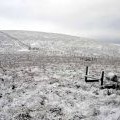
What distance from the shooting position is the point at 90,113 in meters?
8.14

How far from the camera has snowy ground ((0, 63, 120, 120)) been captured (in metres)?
7.78

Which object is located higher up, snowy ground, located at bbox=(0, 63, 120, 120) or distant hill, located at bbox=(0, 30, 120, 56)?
distant hill, located at bbox=(0, 30, 120, 56)

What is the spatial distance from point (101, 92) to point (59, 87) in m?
3.33

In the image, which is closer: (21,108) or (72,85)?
(21,108)

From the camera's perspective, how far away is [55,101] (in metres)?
9.48

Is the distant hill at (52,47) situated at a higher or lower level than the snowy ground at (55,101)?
higher

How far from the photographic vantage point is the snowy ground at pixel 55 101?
778 centimetres

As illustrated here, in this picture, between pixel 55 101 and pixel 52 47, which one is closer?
pixel 55 101

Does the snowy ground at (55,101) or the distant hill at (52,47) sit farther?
the distant hill at (52,47)

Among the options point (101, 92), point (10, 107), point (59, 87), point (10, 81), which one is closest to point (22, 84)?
point (10, 81)

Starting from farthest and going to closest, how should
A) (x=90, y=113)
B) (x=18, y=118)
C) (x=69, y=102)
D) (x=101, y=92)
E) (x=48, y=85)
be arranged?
(x=48, y=85)
(x=101, y=92)
(x=69, y=102)
(x=90, y=113)
(x=18, y=118)

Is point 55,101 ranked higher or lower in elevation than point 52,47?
lower

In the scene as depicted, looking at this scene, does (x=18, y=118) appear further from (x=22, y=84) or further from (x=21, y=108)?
(x=22, y=84)

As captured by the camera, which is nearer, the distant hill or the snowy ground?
the snowy ground
